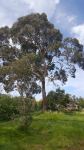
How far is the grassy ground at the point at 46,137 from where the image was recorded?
25141 mm

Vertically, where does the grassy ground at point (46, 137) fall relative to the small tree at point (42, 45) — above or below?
below

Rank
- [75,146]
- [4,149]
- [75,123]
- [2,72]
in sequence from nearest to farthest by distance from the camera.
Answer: [4,149], [75,146], [75,123], [2,72]

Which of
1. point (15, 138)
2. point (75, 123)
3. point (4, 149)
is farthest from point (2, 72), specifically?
point (4, 149)

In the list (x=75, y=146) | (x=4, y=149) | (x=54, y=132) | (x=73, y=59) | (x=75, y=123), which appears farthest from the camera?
(x=73, y=59)

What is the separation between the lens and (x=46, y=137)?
91.0 feet

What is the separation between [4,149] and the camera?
2322cm

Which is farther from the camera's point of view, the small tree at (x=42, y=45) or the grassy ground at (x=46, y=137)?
the small tree at (x=42, y=45)

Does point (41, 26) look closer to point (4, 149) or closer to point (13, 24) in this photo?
point (13, 24)

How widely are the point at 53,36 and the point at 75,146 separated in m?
25.6

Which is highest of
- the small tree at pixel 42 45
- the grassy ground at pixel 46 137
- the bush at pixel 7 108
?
the small tree at pixel 42 45

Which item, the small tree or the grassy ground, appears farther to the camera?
the small tree

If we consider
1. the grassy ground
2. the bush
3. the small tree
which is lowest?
the grassy ground

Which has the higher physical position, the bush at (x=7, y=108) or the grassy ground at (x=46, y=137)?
the bush at (x=7, y=108)

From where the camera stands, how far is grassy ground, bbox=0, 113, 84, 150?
990 inches
